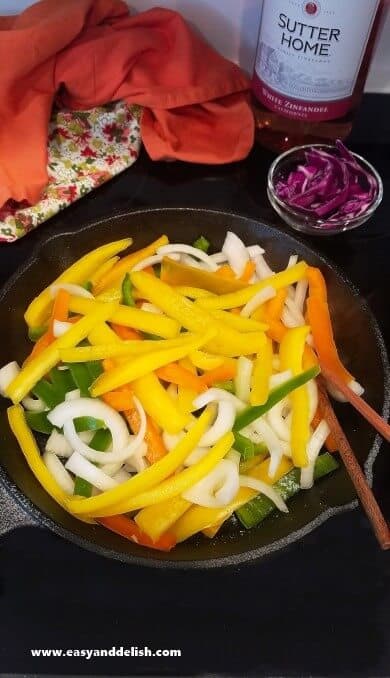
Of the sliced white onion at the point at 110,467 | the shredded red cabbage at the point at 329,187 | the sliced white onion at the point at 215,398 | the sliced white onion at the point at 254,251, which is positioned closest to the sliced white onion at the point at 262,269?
the sliced white onion at the point at 254,251

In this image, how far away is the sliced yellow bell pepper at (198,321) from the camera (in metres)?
0.77

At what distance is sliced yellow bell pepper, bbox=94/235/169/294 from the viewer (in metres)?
0.86

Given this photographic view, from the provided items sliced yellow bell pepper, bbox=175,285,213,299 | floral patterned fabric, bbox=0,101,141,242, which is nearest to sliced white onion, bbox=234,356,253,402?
sliced yellow bell pepper, bbox=175,285,213,299

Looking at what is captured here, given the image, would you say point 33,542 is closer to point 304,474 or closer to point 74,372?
point 74,372

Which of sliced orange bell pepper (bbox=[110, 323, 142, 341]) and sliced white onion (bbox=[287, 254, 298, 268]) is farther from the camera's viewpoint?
sliced white onion (bbox=[287, 254, 298, 268])

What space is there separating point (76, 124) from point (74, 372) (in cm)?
42

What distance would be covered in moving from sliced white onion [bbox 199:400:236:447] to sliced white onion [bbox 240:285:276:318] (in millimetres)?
135

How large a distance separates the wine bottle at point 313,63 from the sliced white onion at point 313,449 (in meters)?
0.44

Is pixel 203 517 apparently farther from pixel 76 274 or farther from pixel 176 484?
pixel 76 274

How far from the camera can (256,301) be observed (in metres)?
0.82

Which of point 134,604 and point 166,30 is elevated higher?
point 166,30

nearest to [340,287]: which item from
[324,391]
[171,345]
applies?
[324,391]

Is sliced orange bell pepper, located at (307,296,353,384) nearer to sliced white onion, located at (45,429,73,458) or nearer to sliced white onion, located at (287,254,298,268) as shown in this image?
sliced white onion, located at (287,254,298,268)

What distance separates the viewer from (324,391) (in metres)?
0.81
